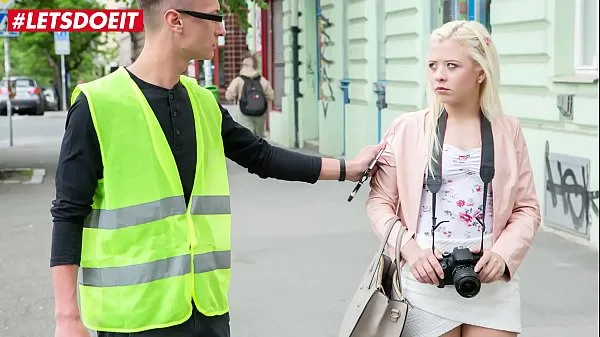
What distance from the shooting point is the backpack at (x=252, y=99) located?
16031 millimetres

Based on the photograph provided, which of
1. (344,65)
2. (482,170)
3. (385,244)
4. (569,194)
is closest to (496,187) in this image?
(482,170)

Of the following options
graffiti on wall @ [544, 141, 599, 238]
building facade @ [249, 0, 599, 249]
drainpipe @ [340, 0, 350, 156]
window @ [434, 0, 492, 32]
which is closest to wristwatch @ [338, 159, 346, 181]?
building facade @ [249, 0, 599, 249]

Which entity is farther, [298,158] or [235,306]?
[235,306]

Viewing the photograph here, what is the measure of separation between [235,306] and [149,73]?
4.22 meters

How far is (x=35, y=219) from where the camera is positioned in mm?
11219

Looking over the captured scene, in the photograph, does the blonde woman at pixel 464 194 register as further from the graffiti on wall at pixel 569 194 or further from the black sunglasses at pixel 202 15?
the graffiti on wall at pixel 569 194

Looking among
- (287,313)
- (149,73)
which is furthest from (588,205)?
(149,73)

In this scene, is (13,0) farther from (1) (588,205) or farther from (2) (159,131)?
(2) (159,131)

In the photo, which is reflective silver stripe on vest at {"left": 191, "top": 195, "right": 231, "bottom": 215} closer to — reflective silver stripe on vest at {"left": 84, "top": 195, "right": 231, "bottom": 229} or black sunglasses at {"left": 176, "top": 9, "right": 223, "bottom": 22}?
reflective silver stripe on vest at {"left": 84, "top": 195, "right": 231, "bottom": 229}

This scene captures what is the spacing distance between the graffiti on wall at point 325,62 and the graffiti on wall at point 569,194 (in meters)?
9.03

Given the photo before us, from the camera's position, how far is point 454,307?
321 centimetres

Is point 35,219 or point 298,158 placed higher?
point 298,158

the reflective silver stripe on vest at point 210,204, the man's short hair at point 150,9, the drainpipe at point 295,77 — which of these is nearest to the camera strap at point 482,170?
the reflective silver stripe on vest at point 210,204

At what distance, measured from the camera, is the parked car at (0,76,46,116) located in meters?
41.5
